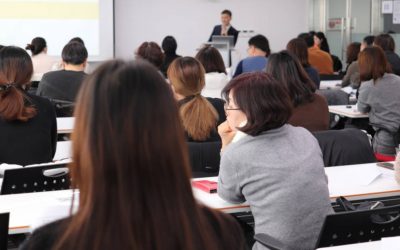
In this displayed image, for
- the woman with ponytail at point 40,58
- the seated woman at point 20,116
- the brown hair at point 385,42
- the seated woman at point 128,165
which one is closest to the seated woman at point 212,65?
the seated woman at point 20,116

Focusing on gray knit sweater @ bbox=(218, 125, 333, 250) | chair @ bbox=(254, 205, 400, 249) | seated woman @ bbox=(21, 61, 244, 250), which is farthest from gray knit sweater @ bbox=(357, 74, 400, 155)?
seated woman @ bbox=(21, 61, 244, 250)

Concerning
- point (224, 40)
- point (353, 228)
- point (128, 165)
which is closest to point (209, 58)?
point (353, 228)

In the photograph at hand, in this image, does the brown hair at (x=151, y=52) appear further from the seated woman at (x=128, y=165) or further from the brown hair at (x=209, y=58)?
the seated woman at (x=128, y=165)

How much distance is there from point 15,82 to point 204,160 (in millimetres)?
1246

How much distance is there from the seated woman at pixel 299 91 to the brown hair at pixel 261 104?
1.45m

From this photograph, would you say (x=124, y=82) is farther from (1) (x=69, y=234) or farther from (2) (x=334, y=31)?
(2) (x=334, y=31)

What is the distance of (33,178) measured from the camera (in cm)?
303

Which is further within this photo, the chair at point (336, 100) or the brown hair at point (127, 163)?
the chair at point (336, 100)

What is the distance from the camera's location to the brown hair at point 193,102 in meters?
3.89

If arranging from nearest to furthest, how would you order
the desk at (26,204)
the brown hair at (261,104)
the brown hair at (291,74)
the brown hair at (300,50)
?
the desk at (26,204)
the brown hair at (261,104)
the brown hair at (291,74)
the brown hair at (300,50)

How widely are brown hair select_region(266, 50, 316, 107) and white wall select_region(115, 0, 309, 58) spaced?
778 centimetres

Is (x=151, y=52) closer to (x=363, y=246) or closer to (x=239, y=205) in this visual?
(x=239, y=205)

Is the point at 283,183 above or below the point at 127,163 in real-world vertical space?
below

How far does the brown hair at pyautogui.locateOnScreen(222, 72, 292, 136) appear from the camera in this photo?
8.63 feet
